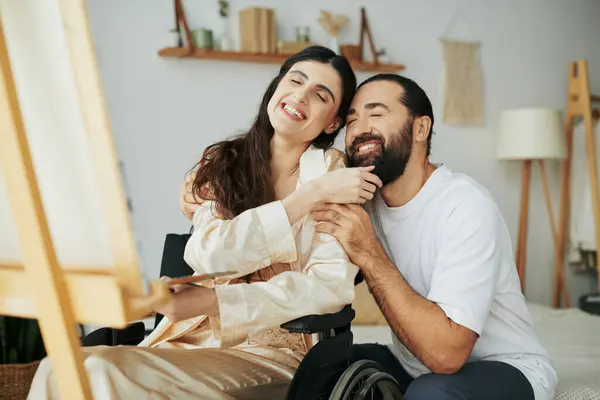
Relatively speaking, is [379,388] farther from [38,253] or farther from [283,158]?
[38,253]

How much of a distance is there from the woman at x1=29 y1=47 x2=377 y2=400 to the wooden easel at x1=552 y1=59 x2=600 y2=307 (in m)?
2.98

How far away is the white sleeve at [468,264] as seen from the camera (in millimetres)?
1530

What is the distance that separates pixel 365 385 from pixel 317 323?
0.63 feet

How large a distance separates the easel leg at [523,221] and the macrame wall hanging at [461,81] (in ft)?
1.49

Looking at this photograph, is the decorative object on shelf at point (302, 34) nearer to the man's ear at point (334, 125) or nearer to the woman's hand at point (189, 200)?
the man's ear at point (334, 125)

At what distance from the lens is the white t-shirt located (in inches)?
61.2

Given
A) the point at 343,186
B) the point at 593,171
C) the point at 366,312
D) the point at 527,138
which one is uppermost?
the point at 343,186

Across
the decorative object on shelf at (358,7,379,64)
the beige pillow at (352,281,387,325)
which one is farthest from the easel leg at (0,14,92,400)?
the decorative object on shelf at (358,7,379,64)

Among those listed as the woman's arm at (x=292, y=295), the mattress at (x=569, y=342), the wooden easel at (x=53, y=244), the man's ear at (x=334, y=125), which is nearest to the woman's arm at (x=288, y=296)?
the woman's arm at (x=292, y=295)

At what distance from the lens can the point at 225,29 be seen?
141 inches

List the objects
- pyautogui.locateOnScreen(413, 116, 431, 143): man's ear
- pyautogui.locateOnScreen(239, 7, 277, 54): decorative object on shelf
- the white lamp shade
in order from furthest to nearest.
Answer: the white lamp shade < pyautogui.locateOnScreen(239, 7, 277, 54): decorative object on shelf < pyautogui.locateOnScreen(413, 116, 431, 143): man's ear

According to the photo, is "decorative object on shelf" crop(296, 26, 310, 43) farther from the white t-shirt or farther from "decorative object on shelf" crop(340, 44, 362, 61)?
the white t-shirt

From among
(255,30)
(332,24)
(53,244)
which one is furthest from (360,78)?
(53,244)

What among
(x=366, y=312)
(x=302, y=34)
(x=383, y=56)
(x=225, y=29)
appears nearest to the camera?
(x=366, y=312)
